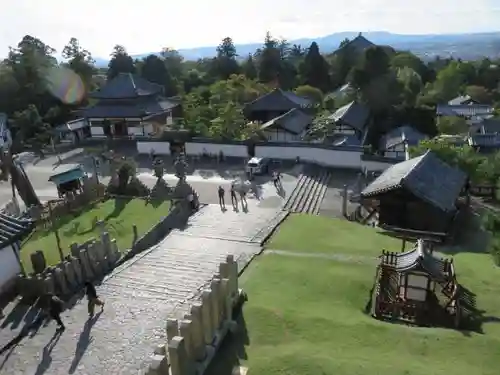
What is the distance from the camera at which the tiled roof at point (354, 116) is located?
135 feet

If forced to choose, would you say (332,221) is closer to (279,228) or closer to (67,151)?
(279,228)

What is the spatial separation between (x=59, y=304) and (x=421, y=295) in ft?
33.6

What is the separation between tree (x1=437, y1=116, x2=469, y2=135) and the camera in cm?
4688

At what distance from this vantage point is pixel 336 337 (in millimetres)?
10641

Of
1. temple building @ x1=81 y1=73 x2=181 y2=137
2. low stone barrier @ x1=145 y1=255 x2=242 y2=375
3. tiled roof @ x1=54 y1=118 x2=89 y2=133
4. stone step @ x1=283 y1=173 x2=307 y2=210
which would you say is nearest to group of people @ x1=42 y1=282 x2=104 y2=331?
low stone barrier @ x1=145 y1=255 x2=242 y2=375

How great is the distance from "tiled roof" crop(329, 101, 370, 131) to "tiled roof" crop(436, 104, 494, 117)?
14087 millimetres

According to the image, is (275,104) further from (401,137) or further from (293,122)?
(401,137)

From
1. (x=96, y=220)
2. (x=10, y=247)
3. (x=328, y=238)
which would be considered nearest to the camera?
(x=10, y=247)

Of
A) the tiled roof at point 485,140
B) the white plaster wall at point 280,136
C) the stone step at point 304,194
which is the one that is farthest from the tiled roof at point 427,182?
the tiled roof at point 485,140

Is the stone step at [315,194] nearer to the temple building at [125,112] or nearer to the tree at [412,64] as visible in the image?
the temple building at [125,112]

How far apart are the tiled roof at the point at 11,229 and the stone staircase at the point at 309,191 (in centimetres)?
1230

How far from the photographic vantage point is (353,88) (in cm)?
5059

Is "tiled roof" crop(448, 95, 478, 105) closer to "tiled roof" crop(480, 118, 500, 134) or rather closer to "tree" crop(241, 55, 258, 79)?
"tiled roof" crop(480, 118, 500, 134)

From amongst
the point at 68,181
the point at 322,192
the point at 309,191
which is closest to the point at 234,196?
the point at 309,191
